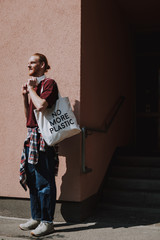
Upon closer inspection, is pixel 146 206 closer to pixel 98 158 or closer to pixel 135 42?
pixel 98 158

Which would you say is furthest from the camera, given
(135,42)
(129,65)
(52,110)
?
(135,42)

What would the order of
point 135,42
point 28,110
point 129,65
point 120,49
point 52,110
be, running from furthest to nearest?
point 135,42 < point 129,65 < point 120,49 < point 28,110 < point 52,110

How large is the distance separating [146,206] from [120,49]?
9.11 ft

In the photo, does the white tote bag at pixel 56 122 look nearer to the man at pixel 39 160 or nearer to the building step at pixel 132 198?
the man at pixel 39 160

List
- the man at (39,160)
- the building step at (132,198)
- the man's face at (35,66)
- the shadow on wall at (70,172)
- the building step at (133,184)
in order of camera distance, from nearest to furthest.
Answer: the man at (39,160)
the man's face at (35,66)
the shadow on wall at (70,172)
the building step at (132,198)
the building step at (133,184)

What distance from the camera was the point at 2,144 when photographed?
153 inches

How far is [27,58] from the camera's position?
151 inches

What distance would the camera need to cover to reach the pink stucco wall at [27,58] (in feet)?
11.8

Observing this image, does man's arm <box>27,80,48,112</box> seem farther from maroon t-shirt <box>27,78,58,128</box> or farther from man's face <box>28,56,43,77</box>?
man's face <box>28,56,43,77</box>

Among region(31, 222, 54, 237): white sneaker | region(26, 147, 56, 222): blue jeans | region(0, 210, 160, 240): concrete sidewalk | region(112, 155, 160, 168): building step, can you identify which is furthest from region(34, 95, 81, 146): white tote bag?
region(112, 155, 160, 168): building step

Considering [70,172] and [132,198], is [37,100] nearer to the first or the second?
[70,172]

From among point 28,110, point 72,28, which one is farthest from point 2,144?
point 72,28

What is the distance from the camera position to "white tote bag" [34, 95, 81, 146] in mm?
3045

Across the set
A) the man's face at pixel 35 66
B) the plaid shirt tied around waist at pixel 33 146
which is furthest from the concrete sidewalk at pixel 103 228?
the man's face at pixel 35 66
